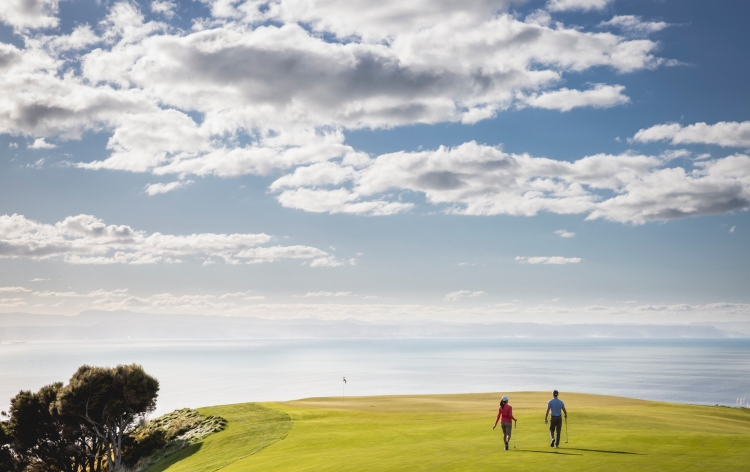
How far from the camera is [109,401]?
52219mm

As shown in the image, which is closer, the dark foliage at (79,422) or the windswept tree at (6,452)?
the dark foliage at (79,422)

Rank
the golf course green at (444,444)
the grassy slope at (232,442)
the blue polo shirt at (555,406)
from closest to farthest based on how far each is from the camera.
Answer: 1. the golf course green at (444,444)
2. the blue polo shirt at (555,406)
3. the grassy slope at (232,442)

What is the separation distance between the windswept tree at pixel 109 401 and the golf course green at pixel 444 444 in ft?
26.4

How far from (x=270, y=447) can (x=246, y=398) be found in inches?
4644

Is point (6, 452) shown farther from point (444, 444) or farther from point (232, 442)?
point (444, 444)

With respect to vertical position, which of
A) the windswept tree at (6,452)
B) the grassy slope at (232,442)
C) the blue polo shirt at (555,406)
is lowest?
the windswept tree at (6,452)

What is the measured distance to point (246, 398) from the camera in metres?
151

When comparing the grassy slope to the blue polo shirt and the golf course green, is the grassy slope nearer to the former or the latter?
the golf course green

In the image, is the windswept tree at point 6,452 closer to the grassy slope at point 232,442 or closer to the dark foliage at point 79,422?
the dark foliage at point 79,422

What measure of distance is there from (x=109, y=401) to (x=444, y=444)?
116 feet

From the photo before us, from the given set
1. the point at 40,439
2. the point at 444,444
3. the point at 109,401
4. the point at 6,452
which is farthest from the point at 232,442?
the point at 6,452

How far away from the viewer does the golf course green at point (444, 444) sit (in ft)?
78.0

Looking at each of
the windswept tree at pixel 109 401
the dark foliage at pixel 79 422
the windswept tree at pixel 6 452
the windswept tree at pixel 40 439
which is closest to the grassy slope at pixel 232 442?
the windswept tree at pixel 109 401

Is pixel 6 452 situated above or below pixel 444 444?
below
